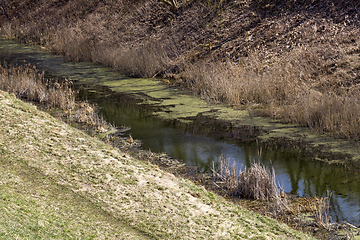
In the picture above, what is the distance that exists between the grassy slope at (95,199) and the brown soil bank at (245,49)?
17.1 feet

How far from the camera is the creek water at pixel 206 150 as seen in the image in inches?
262

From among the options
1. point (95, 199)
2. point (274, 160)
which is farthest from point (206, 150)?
point (95, 199)

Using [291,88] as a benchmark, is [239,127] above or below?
below

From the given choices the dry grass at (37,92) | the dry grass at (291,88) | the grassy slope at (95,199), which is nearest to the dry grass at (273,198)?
the grassy slope at (95,199)

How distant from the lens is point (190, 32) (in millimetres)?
18047

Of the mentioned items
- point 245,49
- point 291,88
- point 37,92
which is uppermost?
point 245,49

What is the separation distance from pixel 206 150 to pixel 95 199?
14.5ft

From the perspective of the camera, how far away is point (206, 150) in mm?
8680

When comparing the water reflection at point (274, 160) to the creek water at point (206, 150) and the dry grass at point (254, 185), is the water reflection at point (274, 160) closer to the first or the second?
the creek water at point (206, 150)

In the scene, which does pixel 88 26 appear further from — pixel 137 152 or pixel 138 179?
pixel 138 179

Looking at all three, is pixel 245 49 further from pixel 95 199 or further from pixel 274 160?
pixel 95 199

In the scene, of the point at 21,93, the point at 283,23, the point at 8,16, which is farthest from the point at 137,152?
the point at 8,16

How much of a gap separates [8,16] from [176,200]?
31586mm

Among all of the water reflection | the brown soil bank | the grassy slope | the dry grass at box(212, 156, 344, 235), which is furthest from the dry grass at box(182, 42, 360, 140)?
the grassy slope
